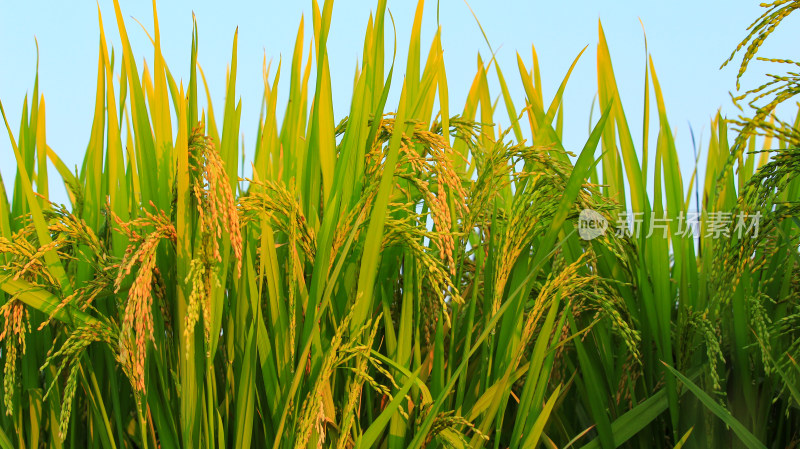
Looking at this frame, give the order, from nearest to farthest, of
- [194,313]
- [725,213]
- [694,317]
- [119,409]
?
[194,313] < [119,409] < [694,317] < [725,213]

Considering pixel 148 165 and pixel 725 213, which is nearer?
pixel 148 165

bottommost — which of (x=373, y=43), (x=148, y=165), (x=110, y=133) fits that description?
(x=148, y=165)

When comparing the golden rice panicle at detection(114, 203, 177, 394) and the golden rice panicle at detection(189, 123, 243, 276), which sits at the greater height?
the golden rice panicle at detection(189, 123, 243, 276)

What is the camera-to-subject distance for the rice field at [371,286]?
158cm

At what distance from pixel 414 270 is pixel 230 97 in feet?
2.23

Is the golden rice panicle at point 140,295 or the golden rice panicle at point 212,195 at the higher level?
the golden rice panicle at point 212,195

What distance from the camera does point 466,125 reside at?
1.95m

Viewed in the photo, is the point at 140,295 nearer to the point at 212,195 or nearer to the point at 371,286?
the point at 212,195

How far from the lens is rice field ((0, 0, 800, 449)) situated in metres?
1.58

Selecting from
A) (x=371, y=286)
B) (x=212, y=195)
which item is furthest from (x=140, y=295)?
(x=371, y=286)

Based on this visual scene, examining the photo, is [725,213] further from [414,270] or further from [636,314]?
[414,270]

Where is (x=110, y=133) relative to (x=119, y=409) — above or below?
above

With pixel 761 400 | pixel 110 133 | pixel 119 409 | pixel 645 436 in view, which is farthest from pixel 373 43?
pixel 761 400

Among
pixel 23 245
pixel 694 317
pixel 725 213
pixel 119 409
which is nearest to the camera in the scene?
pixel 23 245
